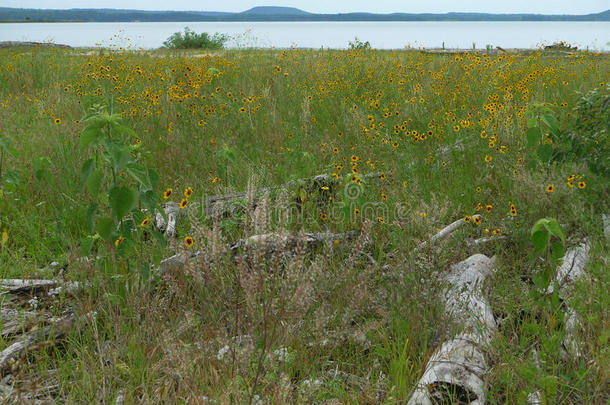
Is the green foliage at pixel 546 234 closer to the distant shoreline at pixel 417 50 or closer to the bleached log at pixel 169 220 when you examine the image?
the bleached log at pixel 169 220

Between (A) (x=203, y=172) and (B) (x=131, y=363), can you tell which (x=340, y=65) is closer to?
(A) (x=203, y=172)

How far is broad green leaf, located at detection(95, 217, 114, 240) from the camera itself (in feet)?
8.63

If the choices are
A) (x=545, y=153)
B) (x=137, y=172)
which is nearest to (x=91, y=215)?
(x=137, y=172)

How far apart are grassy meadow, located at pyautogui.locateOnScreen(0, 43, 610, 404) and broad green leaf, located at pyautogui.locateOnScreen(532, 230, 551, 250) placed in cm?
34

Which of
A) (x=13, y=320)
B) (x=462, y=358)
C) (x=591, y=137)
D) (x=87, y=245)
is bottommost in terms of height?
(x=13, y=320)

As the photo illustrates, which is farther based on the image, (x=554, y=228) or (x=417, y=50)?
(x=417, y=50)

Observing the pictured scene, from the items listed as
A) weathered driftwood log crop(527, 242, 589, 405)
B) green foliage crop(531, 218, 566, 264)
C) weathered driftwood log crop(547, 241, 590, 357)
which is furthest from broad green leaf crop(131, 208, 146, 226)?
weathered driftwood log crop(547, 241, 590, 357)

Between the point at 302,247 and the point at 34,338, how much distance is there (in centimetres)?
156

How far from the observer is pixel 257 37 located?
1506 cm

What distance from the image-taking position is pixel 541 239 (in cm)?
226

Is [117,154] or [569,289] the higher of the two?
[117,154]

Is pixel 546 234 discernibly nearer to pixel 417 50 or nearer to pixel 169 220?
pixel 169 220

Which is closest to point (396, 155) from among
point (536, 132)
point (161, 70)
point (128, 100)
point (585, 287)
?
point (536, 132)

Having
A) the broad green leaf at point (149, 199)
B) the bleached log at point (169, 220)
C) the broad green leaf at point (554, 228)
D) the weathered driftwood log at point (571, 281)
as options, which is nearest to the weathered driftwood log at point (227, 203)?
the bleached log at point (169, 220)
